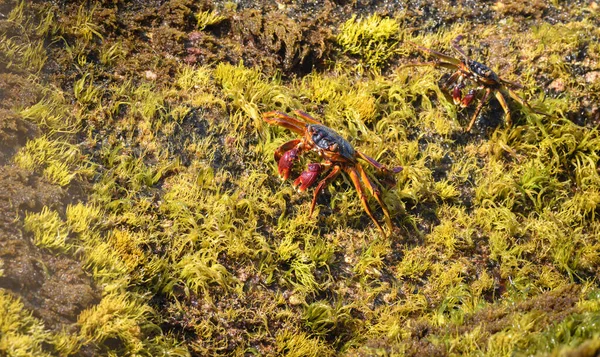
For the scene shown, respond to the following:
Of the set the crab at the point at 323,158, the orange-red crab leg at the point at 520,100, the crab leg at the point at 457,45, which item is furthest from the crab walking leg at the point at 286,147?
the orange-red crab leg at the point at 520,100

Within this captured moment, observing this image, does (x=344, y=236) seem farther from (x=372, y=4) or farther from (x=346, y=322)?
(x=372, y=4)

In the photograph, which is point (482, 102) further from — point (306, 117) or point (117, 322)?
point (117, 322)

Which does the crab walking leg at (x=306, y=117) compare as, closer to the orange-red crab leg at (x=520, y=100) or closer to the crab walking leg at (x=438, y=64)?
the crab walking leg at (x=438, y=64)

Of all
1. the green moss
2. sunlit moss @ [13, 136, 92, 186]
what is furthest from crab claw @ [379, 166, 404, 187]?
the green moss

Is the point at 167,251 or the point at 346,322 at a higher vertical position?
the point at 167,251

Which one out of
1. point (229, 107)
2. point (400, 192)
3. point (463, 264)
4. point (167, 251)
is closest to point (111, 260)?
point (167, 251)

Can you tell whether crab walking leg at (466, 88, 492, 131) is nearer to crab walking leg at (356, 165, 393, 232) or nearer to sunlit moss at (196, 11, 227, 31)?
crab walking leg at (356, 165, 393, 232)
